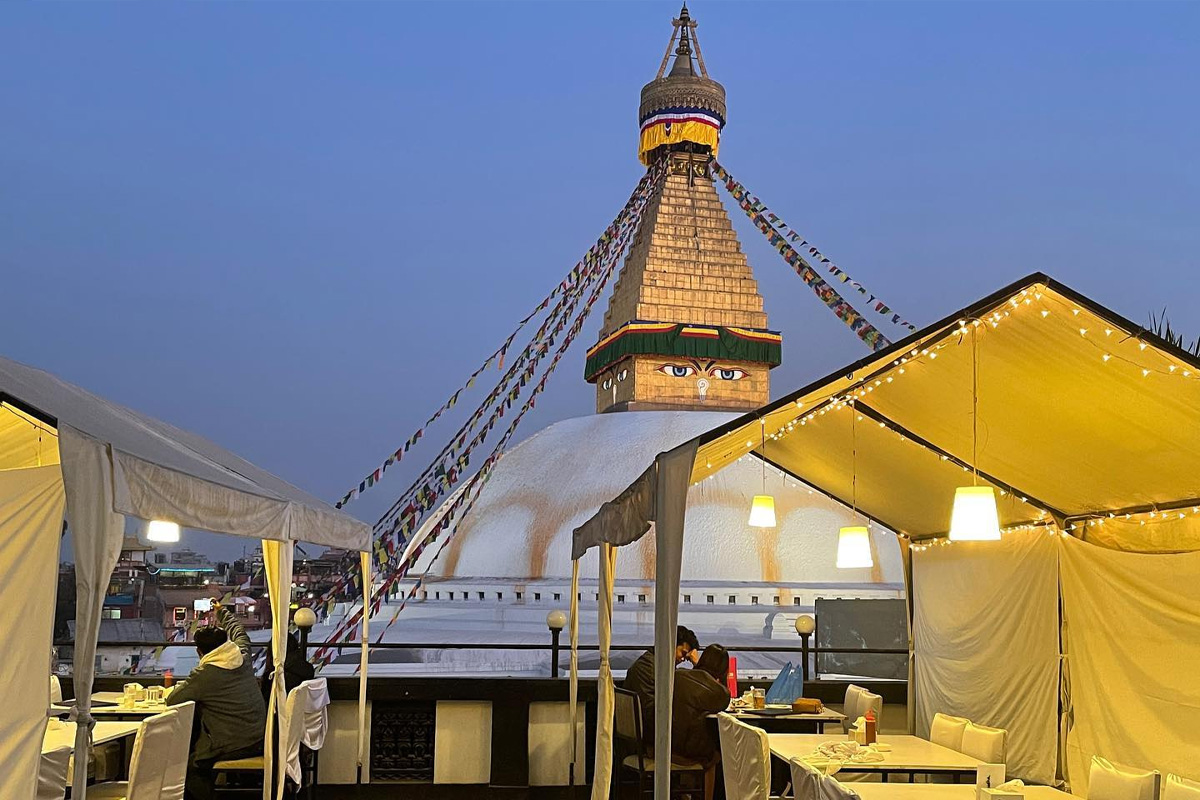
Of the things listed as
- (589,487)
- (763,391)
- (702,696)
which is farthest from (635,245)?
(702,696)

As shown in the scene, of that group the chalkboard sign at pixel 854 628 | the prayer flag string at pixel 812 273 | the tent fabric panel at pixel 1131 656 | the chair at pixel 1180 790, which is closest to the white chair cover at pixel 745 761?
the chair at pixel 1180 790

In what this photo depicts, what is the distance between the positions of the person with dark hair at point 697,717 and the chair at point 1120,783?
7.23ft

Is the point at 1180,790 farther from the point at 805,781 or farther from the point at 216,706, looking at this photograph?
the point at 216,706

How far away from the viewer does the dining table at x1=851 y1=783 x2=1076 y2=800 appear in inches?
200

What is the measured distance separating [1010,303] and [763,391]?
17.0 meters

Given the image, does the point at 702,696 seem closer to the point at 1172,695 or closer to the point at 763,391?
the point at 1172,695

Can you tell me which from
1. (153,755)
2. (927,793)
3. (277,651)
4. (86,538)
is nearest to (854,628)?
(927,793)

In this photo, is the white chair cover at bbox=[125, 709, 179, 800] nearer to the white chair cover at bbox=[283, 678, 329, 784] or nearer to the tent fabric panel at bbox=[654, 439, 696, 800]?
the white chair cover at bbox=[283, 678, 329, 784]

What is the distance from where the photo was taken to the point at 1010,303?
496cm

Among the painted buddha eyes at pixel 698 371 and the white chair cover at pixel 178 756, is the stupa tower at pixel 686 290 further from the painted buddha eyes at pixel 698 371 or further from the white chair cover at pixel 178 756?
the white chair cover at pixel 178 756

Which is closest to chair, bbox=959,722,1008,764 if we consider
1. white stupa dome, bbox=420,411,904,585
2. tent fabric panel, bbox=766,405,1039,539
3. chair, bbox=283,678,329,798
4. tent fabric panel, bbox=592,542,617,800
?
tent fabric panel, bbox=766,405,1039,539

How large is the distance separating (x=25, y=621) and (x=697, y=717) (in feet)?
12.7

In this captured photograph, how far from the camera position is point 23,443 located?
638 centimetres

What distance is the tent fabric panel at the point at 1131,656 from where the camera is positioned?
6.10m
